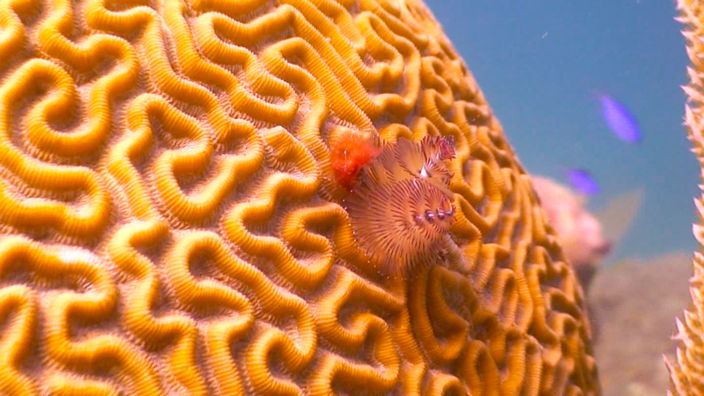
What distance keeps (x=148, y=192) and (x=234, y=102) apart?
22.3 inches

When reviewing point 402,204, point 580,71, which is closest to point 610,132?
point 402,204

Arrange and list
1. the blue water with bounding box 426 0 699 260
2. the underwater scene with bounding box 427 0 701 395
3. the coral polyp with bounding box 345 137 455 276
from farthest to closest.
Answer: the blue water with bounding box 426 0 699 260 → the underwater scene with bounding box 427 0 701 395 → the coral polyp with bounding box 345 137 455 276

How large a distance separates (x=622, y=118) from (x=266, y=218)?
11173 mm

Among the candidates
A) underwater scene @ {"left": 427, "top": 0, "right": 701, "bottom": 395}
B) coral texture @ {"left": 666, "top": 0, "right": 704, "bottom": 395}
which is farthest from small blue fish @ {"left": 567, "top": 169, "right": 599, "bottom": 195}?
coral texture @ {"left": 666, "top": 0, "right": 704, "bottom": 395}

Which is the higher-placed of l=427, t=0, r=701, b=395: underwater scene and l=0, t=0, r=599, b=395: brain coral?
l=427, t=0, r=701, b=395: underwater scene

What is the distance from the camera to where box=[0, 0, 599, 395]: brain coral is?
6.27 feet

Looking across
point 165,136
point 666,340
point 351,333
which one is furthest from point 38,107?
point 666,340

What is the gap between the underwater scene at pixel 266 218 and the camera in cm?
193

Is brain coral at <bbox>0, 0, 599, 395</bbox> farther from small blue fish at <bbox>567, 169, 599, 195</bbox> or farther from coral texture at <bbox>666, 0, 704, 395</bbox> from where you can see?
small blue fish at <bbox>567, 169, 599, 195</bbox>

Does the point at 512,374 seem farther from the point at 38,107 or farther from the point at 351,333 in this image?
the point at 38,107

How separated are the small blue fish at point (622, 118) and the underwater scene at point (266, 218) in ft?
27.4

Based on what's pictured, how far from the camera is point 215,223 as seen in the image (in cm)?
223

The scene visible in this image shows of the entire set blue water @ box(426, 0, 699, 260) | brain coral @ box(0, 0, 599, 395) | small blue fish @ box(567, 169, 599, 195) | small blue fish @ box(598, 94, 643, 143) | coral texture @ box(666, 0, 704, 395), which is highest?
blue water @ box(426, 0, 699, 260)

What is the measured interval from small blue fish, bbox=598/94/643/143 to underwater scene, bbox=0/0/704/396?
8.35 metres
